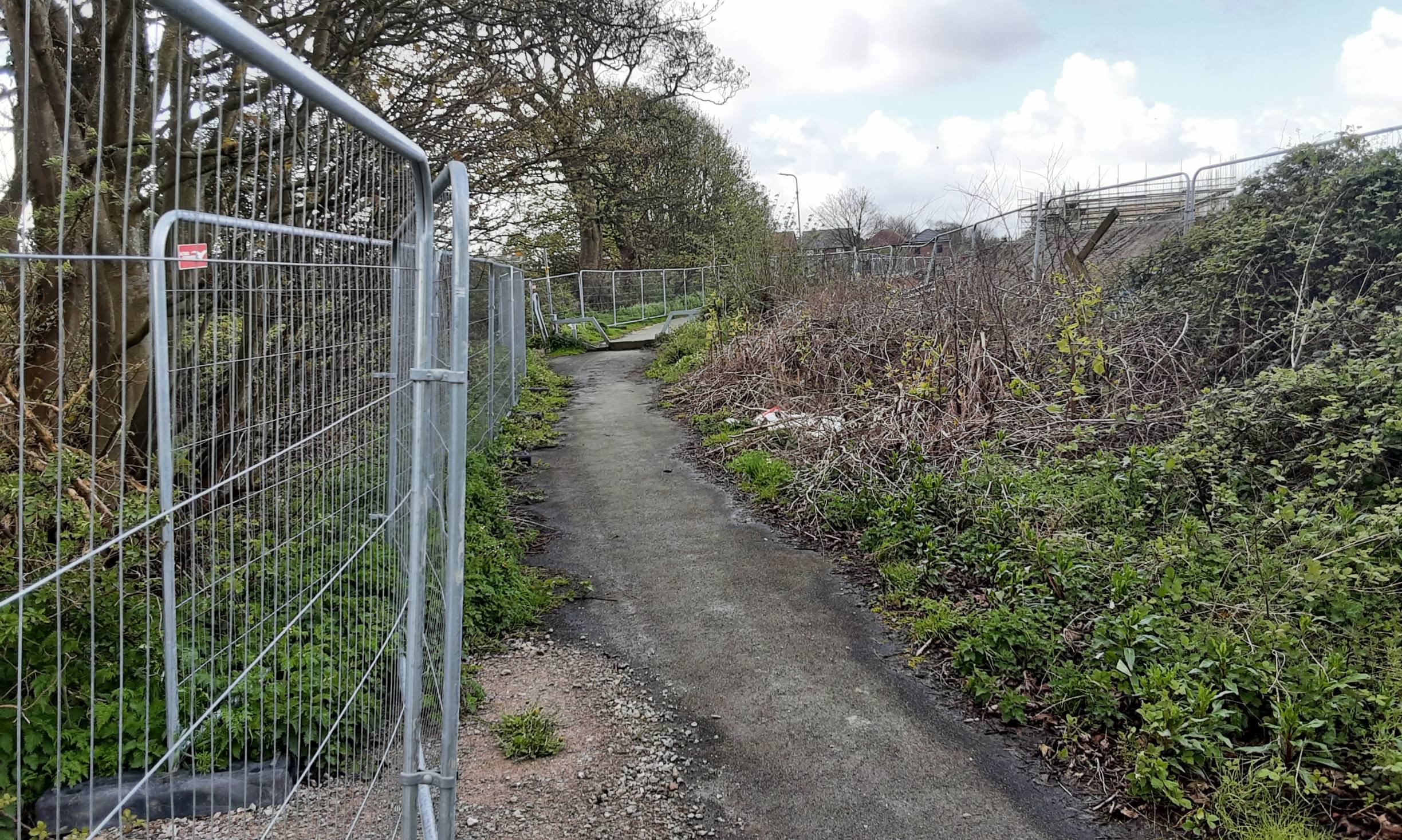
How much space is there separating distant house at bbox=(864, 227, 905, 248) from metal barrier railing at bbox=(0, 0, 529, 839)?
43.0 ft

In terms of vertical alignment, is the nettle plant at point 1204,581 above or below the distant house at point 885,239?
below

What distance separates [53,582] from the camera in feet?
8.93

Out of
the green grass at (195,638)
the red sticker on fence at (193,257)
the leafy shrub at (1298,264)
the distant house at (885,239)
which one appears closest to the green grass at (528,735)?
the green grass at (195,638)

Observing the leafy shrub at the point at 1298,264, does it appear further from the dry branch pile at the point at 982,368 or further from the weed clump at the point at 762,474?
the weed clump at the point at 762,474

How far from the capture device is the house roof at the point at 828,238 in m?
15.0

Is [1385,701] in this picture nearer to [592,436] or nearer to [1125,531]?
[1125,531]

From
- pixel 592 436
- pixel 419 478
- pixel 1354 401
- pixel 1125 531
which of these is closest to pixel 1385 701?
pixel 1125 531

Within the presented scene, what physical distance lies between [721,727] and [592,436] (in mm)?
6847

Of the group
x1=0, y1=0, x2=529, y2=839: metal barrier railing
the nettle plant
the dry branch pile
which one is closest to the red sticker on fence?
x1=0, y1=0, x2=529, y2=839: metal barrier railing

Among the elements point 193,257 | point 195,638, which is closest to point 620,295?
point 195,638

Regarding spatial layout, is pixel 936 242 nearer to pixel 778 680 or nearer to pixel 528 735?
pixel 778 680

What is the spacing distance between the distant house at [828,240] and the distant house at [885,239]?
38 cm

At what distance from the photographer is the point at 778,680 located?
436 centimetres

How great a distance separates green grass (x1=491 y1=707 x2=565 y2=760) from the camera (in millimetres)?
3674
